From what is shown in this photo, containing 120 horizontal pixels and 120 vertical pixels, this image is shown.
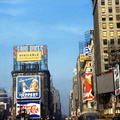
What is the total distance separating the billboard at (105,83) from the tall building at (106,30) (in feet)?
19.8

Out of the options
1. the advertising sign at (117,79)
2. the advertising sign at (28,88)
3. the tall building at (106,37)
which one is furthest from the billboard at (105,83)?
the advertising sign at (28,88)

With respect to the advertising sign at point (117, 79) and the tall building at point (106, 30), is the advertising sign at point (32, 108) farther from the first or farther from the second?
the advertising sign at point (117, 79)

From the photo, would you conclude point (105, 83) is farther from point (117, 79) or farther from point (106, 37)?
point (106, 37)

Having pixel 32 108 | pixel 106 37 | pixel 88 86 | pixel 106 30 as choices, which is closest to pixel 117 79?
pixel 106 37

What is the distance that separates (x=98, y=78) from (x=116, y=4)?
101 feet

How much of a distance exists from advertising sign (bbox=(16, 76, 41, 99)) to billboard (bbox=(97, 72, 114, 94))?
224 feet

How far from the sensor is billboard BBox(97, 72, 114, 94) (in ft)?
324

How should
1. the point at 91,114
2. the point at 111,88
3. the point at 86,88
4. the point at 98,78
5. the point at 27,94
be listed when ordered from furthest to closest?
the point at 27,94
the point at 86,88
the point at 98,78
the point at 111,88
the point at 91,114

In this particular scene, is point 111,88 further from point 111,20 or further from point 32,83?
point 32,83

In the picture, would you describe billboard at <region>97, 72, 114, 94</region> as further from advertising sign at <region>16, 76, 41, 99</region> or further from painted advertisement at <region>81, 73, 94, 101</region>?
advertising sign at <region>16, 76, 41, 99</region>

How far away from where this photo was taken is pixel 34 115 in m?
161

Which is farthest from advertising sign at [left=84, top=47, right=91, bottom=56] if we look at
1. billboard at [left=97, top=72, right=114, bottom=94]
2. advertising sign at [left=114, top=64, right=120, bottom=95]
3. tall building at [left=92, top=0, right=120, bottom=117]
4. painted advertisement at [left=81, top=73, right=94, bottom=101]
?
advertising sign at [left=114, top=64, right=120, bottom=95]

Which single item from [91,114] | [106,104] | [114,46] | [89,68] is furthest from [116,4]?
[91,114]

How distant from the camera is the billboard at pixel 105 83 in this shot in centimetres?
9869
